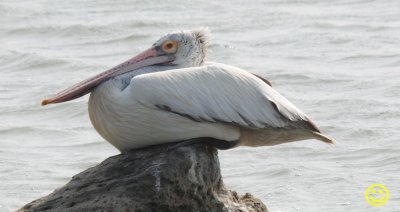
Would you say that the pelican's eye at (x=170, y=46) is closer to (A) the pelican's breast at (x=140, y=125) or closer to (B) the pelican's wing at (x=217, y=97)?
(B) the pelican's wing at (x=217, y=97)

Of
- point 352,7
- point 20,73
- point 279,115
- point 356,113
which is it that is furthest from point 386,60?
point 279,115

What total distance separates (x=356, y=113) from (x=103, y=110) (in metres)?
6.52

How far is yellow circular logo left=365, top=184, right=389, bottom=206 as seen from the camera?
10266mm

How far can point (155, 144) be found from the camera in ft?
23.4

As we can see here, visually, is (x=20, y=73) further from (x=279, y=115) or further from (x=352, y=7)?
(x=279, y=115)

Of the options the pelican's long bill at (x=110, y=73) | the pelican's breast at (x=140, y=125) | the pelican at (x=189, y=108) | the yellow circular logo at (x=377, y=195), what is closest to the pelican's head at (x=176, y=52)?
the pelican's long bill at (x=110, y=73)

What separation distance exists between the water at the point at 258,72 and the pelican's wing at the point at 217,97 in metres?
2.98

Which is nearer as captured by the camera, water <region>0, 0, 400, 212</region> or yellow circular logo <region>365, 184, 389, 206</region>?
yellow circular logo <region>365, 184, 389, 206</region>

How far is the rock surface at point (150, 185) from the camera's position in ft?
22.2

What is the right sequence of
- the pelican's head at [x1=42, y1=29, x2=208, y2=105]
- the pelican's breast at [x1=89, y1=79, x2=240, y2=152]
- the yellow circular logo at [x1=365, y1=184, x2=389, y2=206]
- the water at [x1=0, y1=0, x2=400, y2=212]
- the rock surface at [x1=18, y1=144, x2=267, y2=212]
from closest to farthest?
1. the rock surface at [x1=18, y1=144, x2=267, y2=212]
2. the pelican's breast at [x1=89, y1=79, x2=240, y2=152]
3. the pelican's head at [x1=42, y1=29, x2=208, y2=105]
4. the yellow circular logo at [x1=365, y1=184, x2=389, y2=206]
5. the water at [x1=0, y1=0, x2=400, y2=212]

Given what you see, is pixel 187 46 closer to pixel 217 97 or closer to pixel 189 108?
pixel 217 97

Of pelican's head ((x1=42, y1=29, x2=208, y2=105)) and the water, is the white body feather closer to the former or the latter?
pelican's head ((x1=42, y1=29, x2=208, y2=105))

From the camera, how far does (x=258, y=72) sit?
1484 cm

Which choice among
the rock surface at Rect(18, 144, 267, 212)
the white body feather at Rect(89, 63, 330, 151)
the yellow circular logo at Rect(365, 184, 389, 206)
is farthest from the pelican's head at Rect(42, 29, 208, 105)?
the yellow circular logo at Rect(365, 184, 389, 206)
